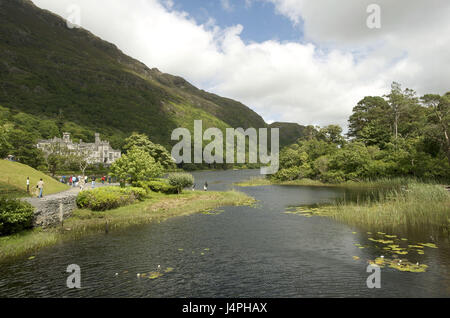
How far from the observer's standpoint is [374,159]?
85.2 m

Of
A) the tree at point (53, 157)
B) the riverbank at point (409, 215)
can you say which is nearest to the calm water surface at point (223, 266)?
the riverbank at point (409, 215)

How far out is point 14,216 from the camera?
22766 mm

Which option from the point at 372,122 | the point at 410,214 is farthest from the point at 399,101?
the point at 410,214

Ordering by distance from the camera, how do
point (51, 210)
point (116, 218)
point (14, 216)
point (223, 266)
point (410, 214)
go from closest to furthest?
1. point (223, 266)
2. point (14, 216)
3. point (51, 210)
4. point (410, 214)
5. point (116, 218)

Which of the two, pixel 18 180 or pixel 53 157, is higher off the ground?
pixel 53 157

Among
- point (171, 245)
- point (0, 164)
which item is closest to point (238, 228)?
point (171, 245)

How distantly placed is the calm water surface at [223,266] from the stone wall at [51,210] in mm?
5462

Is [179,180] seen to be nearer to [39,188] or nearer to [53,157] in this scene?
[39,188]

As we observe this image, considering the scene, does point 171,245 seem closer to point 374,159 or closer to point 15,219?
point 15,219

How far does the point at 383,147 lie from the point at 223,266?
95.2 meters

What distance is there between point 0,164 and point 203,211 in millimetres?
30185

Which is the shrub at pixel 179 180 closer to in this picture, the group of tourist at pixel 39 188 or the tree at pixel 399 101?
the group of tourist at pixel 39 188

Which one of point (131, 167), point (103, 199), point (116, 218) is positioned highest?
point (131, 167)
